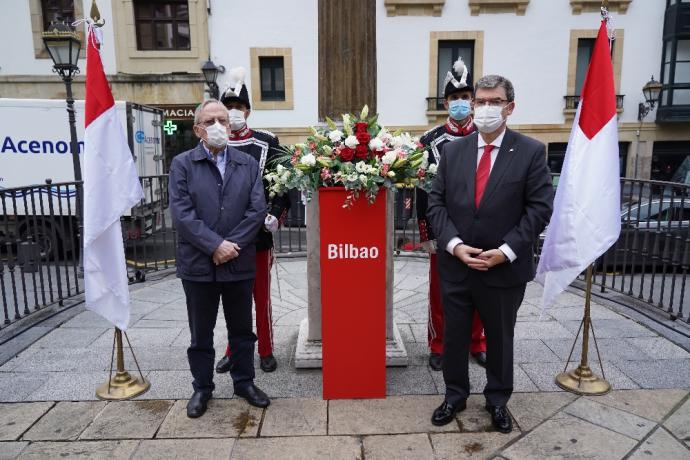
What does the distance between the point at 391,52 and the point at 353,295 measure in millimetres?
15203

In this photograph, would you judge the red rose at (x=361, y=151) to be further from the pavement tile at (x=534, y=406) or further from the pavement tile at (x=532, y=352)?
the pavement tile at (x=532, y=352)

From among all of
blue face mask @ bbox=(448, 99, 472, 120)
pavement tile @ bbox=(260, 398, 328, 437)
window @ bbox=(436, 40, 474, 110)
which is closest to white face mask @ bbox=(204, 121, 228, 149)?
blue face mask @ bbox=(448, 99, 472, 120)

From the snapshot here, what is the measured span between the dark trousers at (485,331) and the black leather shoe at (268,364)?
1.41 meters

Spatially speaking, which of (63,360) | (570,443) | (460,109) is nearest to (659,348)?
(570,443)

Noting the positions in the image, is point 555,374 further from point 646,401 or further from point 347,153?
point 347,153

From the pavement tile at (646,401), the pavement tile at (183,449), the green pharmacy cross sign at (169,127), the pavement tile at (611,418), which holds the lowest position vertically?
the pavement tile at (183,449)

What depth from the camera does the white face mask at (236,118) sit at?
359cm

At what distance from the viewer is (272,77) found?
56.2 ft

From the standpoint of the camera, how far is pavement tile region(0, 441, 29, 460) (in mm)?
2805

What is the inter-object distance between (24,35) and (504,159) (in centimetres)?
1886

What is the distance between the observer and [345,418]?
10.4 ft

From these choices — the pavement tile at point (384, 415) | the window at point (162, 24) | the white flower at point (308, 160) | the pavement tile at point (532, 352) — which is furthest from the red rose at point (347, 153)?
the window at point (162, 24)

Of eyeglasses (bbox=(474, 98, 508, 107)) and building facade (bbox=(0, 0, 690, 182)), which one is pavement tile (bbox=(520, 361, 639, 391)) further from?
building facade (bbox=(0, 0, 690, 182))

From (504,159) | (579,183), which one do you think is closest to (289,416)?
(504,159)
